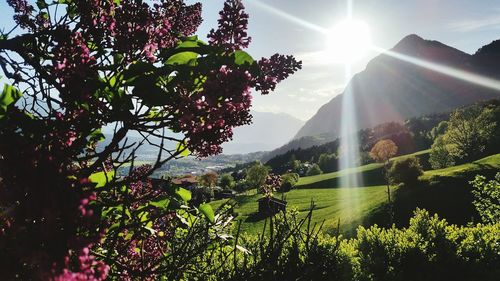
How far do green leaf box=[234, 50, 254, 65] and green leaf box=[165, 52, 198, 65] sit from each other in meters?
0.24

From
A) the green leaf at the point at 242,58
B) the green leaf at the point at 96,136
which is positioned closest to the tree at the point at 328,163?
the green leaf at the point at 96,136

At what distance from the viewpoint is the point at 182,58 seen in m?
2.07

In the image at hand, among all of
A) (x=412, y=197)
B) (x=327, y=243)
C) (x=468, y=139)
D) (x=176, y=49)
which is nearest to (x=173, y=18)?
(x=176, y=49)

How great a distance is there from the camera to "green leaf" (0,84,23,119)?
188 centimetres

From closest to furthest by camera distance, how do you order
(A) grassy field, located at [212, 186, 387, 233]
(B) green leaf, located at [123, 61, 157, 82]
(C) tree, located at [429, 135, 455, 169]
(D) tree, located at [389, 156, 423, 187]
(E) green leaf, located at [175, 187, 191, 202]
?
(B) green leaf, located at [123, 61, 157, 82]
(E) green leaf, located at [175, 187, 191, 202]
(A) grassy field, located at [212, 186, 387, 233]
(D) tree, located at [389, 156, 423, 187]
(C) tree, located at [429, 135, 455, 169]

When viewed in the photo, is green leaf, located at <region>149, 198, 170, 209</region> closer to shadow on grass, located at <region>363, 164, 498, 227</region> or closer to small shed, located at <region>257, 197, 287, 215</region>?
small shed, located at <region>257, 197, 287, 215</region>

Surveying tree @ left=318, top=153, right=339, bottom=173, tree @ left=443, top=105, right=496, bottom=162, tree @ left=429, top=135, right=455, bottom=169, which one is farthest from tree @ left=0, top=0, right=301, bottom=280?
tree @ left=318, top=153, right=339, bottom=173

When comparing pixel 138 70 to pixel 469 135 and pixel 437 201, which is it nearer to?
pixel 437 201

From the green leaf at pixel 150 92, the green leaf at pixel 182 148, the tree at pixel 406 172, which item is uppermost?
the green leaf at pixel 150 92

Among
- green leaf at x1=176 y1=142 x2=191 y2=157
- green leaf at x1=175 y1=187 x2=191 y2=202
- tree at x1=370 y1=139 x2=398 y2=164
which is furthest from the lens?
tree at x1=370 y1=139 x2=398 y2=164

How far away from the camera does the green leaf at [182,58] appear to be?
6.72 feet

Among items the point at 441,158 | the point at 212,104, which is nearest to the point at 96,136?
the point at 212,104

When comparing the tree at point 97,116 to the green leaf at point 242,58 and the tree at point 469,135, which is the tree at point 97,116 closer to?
the green leaf at point 242,58

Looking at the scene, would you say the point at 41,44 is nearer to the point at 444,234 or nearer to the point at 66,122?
the point at 66,122
